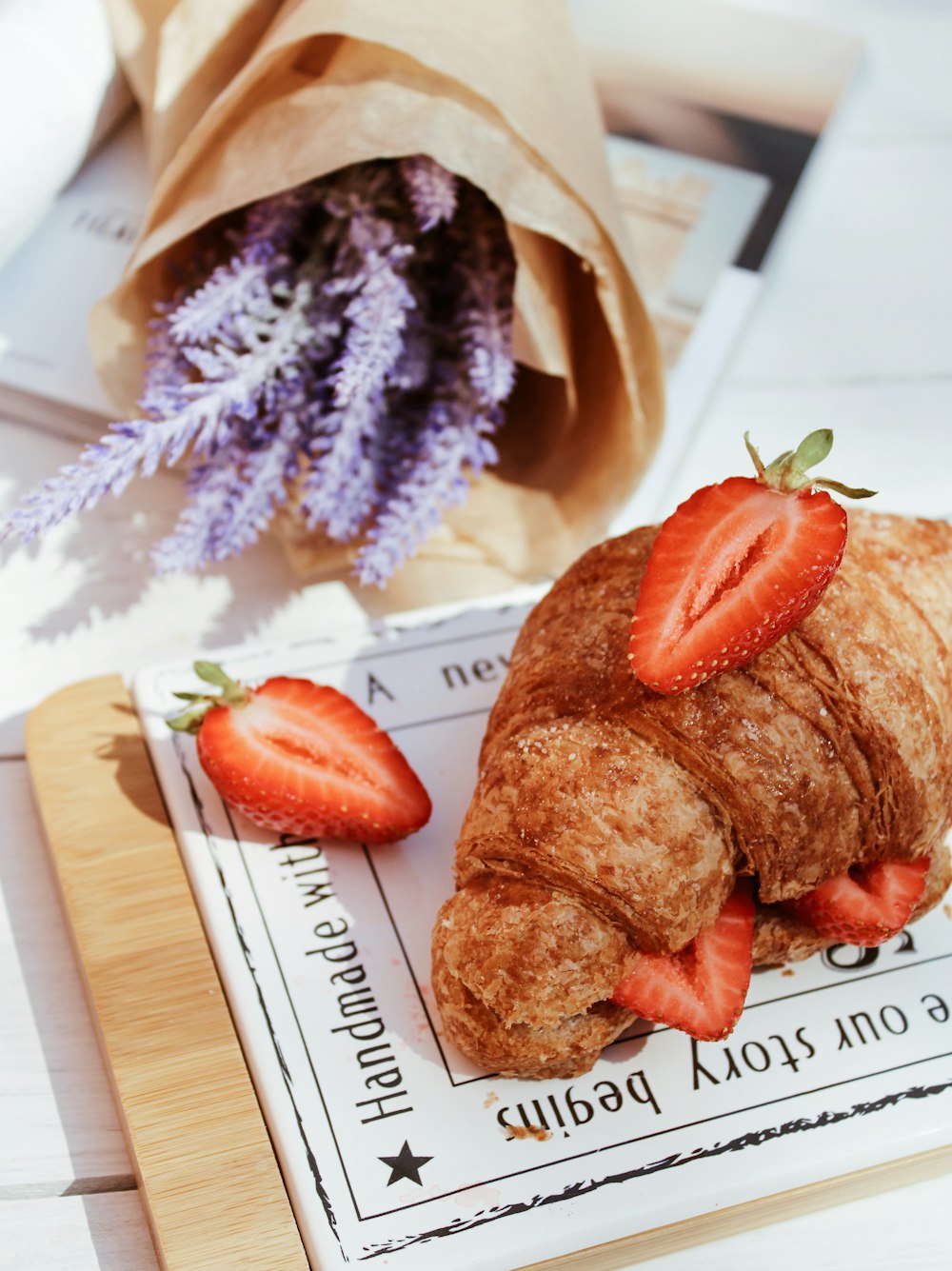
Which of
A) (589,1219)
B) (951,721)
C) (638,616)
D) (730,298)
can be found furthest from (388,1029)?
(730,298)

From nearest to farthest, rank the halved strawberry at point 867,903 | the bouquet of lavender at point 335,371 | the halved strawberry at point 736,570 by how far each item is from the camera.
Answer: the halved strawberry at point 736,570
the halved strawberry at point 867,903
the bouquet of lavender at point 335,371

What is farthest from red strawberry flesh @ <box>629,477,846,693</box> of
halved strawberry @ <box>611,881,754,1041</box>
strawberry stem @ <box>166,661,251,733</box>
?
strawberry stem @ <box>166,661,251,733</box>

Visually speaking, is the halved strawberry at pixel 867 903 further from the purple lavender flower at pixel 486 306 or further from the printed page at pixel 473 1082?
the purple lavender flower at pixel 486 306

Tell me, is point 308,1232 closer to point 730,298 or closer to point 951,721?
point 951,721

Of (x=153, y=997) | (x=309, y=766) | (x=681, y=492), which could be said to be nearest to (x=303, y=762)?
(x=309, y=766)

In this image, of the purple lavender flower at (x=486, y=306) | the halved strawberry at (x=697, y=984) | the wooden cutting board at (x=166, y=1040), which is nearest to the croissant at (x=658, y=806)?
the halved strawberry at (x=697, y=984)

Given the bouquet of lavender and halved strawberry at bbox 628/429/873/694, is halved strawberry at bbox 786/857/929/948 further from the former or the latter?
the bouquet of lavender
